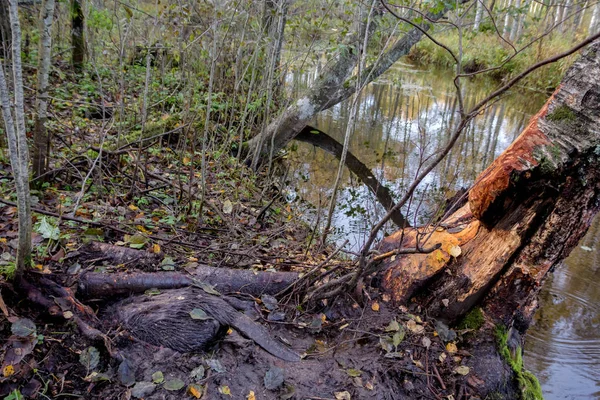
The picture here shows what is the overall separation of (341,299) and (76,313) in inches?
59.2

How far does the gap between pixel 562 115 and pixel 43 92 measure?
3.20m

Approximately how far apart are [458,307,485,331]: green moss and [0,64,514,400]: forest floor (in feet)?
0.06

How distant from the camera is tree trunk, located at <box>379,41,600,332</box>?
6.43 ft

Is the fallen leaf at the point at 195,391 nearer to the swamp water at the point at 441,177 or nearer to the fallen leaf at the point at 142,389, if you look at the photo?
the fallen leaf at the point at 142,389

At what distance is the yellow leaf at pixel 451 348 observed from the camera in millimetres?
2283

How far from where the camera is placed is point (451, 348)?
2295mm

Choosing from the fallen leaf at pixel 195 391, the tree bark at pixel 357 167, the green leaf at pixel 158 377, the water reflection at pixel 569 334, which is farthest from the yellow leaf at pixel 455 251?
the tree bark at pixel 357 167

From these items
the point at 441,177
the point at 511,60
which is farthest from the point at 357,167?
the point at 511,60

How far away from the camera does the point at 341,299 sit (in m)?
2.56

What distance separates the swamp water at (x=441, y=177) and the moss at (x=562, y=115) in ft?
2.13

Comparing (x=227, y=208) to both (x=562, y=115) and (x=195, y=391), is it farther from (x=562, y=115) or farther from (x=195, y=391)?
(x=562, y=115)

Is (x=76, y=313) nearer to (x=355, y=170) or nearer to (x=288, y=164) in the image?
(x=288, y=164)

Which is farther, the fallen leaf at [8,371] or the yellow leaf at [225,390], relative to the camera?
the yellow leaf at [225,390]

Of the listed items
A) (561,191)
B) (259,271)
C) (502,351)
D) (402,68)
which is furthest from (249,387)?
(402,68)
